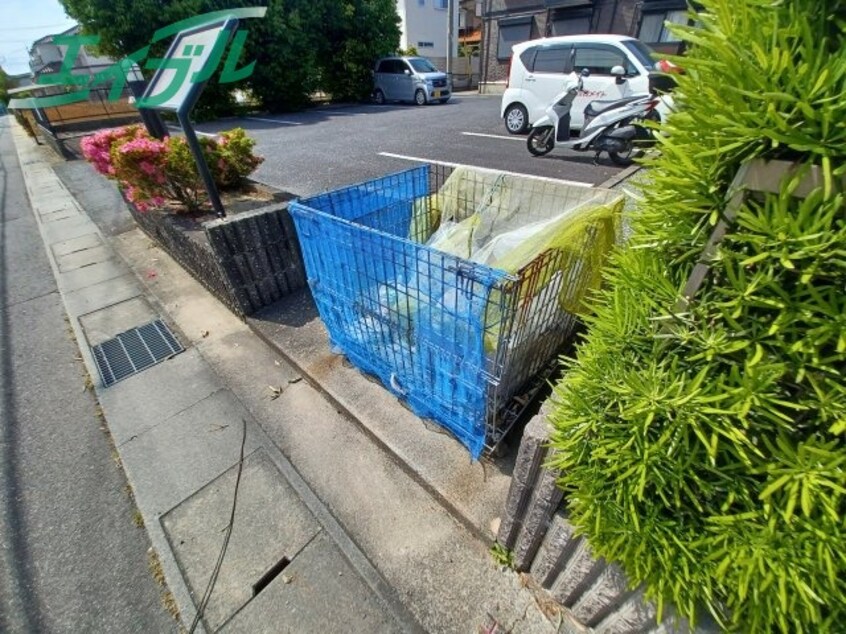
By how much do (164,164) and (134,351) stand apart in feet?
6.71

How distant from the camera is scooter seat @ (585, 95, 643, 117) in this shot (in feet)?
20.3

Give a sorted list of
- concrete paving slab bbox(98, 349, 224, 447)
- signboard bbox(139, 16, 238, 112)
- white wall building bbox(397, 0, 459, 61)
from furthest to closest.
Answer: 1. white wall building bbox(397, 0, 459, 61)
2. signboard bbox(139, 16, 238, 112)
3. concrete paving slab bbox(98, 349, 224, 447)

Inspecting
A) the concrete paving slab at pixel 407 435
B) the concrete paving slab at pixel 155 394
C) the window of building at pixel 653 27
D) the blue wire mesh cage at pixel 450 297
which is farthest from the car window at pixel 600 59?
the window of building at pixel 653 27

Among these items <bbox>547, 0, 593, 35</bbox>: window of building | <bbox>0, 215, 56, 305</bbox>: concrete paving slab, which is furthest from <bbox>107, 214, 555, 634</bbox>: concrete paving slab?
<bbox>547, 0, 593, 35</bbox>: window of building

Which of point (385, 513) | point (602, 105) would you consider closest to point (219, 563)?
point (385, 513)

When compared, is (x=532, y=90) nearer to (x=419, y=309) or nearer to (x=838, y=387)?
(x=419, y=309)

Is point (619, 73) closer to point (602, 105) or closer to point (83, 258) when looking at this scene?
point (602, 105)

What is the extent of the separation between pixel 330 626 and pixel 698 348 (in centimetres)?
175

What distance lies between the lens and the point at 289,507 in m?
1.95

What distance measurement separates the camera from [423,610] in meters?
1.55

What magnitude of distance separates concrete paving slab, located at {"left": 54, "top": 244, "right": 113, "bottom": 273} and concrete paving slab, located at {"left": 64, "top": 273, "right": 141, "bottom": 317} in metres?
0.82

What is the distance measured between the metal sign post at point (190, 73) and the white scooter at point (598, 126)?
5.57m

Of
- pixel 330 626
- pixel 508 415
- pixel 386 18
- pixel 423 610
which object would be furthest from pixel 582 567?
pixel 386 18

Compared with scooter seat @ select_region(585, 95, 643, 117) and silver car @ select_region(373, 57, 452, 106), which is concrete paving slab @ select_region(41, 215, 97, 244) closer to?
scooter seat @ select_region(585, 95, 643, 117)
